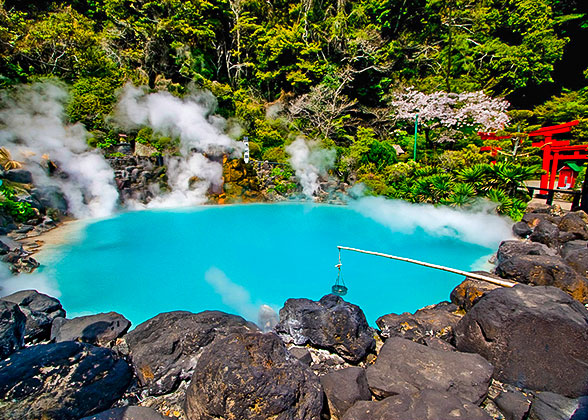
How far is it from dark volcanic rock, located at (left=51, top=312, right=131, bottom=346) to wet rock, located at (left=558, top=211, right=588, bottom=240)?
8.03 meters

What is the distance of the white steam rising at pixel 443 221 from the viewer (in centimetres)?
760

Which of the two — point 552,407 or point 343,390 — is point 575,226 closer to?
point 552,407

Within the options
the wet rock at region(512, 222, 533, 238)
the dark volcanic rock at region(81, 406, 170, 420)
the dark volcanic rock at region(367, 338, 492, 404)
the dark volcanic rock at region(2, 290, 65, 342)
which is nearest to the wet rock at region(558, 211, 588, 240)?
the wet rock at region(512, 222, 533, 238)

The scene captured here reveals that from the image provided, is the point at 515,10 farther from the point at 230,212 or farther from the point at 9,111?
the point at 9,111

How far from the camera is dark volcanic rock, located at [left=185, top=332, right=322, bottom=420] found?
1.73 meters

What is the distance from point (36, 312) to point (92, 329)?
989 millimetres

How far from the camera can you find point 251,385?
68.9 inches

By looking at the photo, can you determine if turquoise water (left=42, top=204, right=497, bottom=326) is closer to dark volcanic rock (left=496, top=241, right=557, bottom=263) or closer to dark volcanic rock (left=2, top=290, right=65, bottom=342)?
dark volcanic rock (left=2, top=290, right=65, bottom=342)

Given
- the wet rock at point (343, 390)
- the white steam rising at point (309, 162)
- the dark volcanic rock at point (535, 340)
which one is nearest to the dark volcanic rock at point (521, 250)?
the dark volcanic rock at point (535, 340)

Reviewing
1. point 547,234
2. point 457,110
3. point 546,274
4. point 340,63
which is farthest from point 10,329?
point 340,63

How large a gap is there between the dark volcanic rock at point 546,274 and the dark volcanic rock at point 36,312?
6.03 m

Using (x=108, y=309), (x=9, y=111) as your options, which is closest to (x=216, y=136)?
(x=9, y=111)

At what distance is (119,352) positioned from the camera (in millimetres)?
2926

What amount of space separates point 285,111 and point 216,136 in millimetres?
4734
